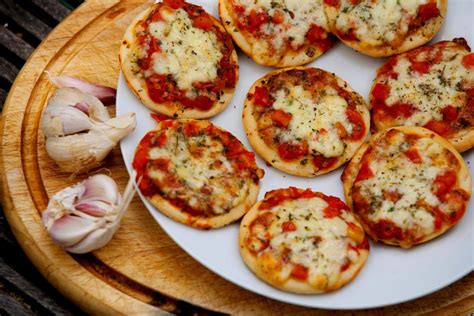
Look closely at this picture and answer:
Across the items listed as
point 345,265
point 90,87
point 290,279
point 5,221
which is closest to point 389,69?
point 345,265

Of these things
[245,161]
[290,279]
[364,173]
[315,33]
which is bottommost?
[290,279]

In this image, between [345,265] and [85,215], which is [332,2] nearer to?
[345,265]

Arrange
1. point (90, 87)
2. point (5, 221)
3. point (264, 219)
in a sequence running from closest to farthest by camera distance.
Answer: point (264, 219) < point (90, 87) < point (5, 221)

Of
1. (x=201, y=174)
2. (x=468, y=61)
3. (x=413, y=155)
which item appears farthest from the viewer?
(x=468, y=61)

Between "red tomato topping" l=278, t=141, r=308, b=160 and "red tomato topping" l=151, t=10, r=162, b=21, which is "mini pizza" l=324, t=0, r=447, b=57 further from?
"red tomato topping" l=151, t=10, r=162, b=21

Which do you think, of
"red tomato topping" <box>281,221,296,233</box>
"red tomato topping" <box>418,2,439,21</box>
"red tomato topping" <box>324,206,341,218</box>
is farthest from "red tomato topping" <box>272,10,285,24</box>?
"red tomato topping" <box>281,221,296,233</box>

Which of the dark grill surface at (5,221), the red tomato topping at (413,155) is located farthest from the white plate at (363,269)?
the dark grill surface at (5,221)
